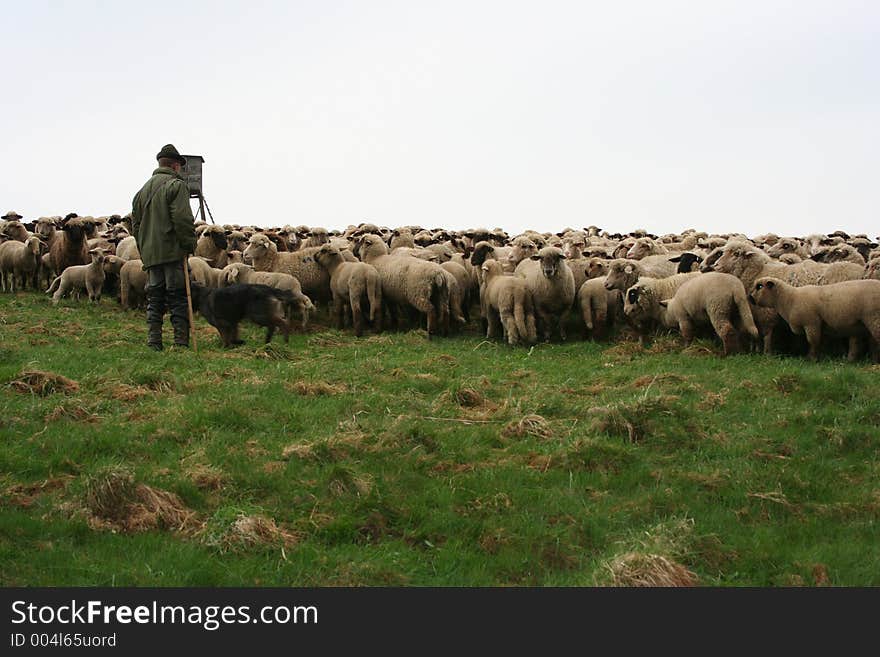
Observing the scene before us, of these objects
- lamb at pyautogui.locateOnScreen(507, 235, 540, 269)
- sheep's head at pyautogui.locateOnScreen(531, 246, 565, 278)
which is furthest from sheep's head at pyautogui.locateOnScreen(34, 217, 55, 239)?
sheep's head at pyautogui.locateOnScreen(531, 246, 565, 278)

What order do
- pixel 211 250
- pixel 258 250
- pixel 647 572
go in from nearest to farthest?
pixel 647 572 < pixel 258 250 < pixel 211 250

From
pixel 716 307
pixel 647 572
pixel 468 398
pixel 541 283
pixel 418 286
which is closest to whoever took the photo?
pixel 647 572

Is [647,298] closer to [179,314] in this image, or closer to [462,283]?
[462,283]

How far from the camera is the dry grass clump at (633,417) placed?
9039 millimetres

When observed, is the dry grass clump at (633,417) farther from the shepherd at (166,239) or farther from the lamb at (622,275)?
the shepherd at (166,239)

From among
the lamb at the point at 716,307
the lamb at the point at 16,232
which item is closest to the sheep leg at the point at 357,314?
the lamb at the point at 716,307

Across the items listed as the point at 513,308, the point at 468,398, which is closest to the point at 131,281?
the point at 513,308

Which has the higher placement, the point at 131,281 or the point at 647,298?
the point at 131,281

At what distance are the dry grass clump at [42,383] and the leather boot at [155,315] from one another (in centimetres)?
321

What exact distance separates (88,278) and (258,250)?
4706mm

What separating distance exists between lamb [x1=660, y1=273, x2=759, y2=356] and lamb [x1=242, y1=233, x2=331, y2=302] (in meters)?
7.47

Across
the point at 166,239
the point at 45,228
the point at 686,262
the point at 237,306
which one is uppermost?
Result: the point at 45,228

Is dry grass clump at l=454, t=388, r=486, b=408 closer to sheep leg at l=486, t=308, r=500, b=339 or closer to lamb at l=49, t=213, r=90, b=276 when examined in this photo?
sheep leg at l=486, t=308, r=500, b=339

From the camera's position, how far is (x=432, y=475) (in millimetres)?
8016
